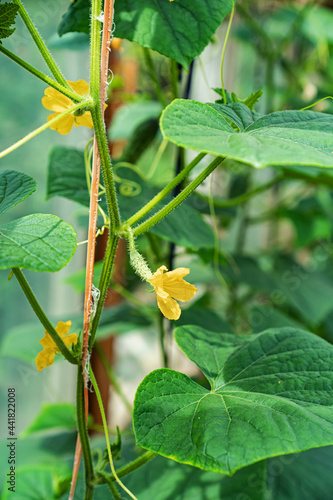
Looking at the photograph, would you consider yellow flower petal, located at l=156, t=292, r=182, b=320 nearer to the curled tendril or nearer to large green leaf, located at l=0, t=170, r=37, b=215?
large green leaf, located at l=0, t=170, r=37, b=215

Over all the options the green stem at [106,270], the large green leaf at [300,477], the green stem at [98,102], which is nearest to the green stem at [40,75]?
the green stem at [98,102]

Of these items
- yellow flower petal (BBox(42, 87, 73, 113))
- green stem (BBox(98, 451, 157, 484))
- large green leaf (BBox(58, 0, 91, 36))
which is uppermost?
large green leaf (BBox(58, 0, 91, 36))

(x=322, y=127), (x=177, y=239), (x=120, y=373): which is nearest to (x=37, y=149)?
(x=177, y=239)

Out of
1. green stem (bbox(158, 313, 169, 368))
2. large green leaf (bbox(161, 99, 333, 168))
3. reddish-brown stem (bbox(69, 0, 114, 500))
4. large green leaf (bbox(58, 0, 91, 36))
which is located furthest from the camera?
green stem (bbox(158, 313, 169, 368))

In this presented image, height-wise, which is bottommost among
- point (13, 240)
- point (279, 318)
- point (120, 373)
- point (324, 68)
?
point (120, 373)

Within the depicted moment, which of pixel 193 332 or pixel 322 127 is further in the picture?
pixel 193 332

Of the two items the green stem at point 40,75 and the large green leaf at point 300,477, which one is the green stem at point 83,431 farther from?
the large green leaf at point 300,477

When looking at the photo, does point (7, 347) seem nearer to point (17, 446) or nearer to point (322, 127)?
point (17, 446)

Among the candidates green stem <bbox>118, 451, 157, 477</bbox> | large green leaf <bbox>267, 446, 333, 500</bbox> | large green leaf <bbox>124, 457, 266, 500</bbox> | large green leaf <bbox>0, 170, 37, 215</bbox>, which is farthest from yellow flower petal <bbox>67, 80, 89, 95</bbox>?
large green leaf <bbox>267, 446, 333, 500</bbox>
